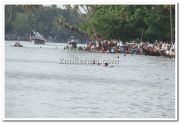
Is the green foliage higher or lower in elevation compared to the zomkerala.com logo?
higher

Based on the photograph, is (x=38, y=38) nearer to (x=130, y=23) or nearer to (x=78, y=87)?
(x=78, y=87)

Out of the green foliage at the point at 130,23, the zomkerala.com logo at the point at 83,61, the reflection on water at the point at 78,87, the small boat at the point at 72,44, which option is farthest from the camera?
the green foliage at the point at 130,23

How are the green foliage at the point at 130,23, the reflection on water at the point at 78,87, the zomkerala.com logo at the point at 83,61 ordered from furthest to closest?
1. the green foliage at the point at 130,23
2. the zomkerala.com logo at the point at 83,61
3. the reflection on water at the point at 78,87

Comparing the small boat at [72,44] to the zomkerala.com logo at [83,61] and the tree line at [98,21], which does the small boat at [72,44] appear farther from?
the zomkerala.com logo at [83,61]

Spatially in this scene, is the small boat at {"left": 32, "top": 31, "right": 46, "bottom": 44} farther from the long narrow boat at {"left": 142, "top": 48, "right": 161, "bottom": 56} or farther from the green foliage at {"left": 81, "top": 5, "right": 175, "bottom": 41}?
the long narrow boat at {"left": 142, "top": 48, "right": 161, "bottom": 56}

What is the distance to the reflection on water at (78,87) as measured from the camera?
888 cm

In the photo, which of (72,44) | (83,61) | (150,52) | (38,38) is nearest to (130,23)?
(83,61)

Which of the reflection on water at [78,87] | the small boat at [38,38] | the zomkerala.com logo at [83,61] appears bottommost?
the reflection on water at [78,87]

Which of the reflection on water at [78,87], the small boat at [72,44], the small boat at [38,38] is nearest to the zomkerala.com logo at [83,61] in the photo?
the reflection on water at [78,87]

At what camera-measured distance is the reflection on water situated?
8.88 m

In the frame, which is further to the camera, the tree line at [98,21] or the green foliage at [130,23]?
the green foliage at [130,23]

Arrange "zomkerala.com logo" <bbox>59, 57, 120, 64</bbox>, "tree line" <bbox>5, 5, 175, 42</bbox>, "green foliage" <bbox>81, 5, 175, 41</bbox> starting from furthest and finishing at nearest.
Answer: "green foliage" <bbox>81, 5, 175, 41</bbox> < "zomkerala.com logo" <bbox>59, 57, 120, 64</bbox> < "tree line" <bbox>5, 5, 175, 42</bbox>

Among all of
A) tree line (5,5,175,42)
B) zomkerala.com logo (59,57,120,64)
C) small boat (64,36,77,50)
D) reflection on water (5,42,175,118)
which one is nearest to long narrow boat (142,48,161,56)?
tree line (5,5,175,42)
